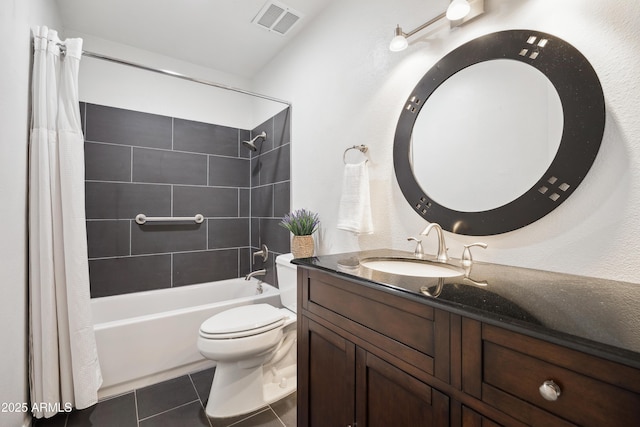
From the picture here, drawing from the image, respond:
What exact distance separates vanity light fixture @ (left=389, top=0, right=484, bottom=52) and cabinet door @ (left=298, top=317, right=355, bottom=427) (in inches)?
49.8

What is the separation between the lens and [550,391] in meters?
0.50

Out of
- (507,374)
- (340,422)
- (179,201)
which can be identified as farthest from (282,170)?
(507,374)

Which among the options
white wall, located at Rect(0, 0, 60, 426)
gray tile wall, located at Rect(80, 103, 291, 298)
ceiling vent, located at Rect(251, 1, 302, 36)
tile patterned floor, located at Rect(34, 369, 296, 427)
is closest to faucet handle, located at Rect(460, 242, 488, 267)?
tile patterned floor, located at Rect(34, 369, 296, 427)

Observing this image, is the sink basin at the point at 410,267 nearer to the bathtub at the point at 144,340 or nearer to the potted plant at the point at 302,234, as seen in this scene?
the potted plant at the point at 302,234

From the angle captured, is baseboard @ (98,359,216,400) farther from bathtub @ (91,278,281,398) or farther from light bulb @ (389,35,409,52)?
light bulb @ (389,35,409,52)

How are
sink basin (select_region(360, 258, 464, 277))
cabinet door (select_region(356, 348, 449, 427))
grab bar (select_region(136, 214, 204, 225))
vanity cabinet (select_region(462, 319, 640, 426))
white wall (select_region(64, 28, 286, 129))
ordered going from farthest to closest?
grab bar (select_region(136, 214, 204, 225)), white wall (select_region(64, 28, 286, 129)), sink basin (select_region(360, 258, 464, 277)), cabinet door (select_region(356, 348, 449, 427)), vanity cabinet (select_region(462, 319, 640, 426))

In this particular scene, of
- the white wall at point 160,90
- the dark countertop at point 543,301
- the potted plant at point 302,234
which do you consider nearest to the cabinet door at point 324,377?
the dark countertop at point 543,301

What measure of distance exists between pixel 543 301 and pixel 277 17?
7.36 ft

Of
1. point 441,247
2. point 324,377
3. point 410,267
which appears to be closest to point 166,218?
point 324,377

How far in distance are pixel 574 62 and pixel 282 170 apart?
1887 millimetres

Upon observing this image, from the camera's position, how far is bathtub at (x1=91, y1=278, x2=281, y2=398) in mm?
1688

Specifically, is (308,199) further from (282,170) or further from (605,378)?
(605,378)

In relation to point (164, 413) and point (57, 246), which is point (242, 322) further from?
point (57, 246)

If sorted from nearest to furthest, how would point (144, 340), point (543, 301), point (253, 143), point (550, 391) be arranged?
1. point (550, 391)
2. point (543, 301)
3. point (144, 340)
4. point (253, 143)
